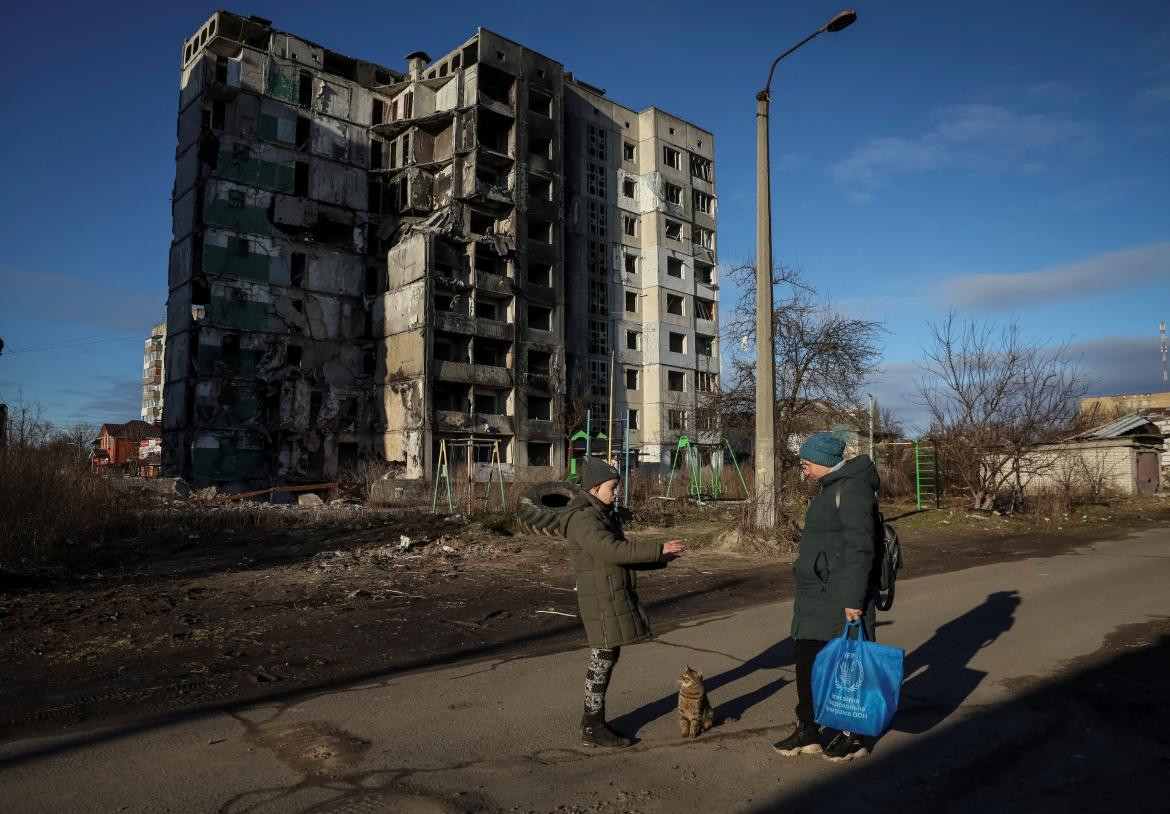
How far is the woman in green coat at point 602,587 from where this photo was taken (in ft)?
14.3

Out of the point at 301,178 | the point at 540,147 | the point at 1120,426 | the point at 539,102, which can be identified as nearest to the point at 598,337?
the point at 540,147

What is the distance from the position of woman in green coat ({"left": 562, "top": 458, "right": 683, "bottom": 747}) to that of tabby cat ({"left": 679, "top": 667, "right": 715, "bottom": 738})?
0.40 m

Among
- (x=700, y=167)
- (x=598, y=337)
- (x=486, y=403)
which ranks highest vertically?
(x=700, y=167)

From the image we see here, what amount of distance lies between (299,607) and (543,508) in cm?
566

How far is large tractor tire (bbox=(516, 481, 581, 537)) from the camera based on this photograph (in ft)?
14.9

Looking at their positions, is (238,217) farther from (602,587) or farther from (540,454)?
(602,587)

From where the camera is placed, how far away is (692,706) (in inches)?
183

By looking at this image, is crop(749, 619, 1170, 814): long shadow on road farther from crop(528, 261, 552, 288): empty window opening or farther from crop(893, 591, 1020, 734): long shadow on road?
crop(528, 261, 552, 288): empty window opening

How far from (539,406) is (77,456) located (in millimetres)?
36040

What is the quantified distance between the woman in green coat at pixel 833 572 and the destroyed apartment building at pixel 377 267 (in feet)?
109

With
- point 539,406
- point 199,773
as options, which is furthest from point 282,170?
point 199,773

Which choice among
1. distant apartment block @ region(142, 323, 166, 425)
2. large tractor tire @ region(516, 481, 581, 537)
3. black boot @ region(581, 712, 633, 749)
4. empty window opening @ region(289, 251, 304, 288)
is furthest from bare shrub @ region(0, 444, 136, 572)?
distant apartment block @ region(142, 323, 166, 425)

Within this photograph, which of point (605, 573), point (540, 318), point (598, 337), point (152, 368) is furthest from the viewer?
point (152, 368)

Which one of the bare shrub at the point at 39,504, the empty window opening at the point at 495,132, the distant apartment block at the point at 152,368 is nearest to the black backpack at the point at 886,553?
the bare shrub at the point at 39,504
